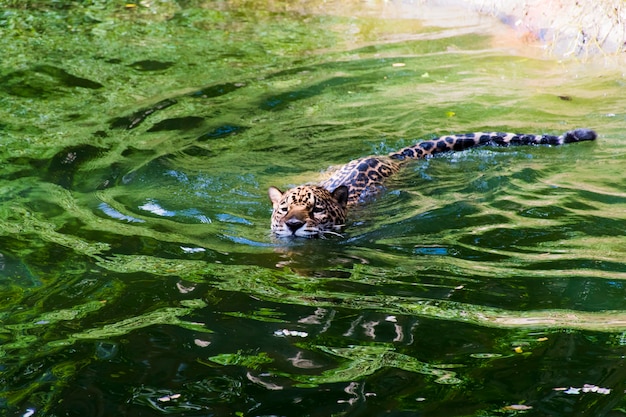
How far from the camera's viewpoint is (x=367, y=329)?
495 centimetres

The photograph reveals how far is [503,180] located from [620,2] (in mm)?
4677

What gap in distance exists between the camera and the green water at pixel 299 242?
4.29 meters

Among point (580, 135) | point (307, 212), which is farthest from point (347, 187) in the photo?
point (580, 135)

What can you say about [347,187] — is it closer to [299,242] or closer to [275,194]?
[275,194]

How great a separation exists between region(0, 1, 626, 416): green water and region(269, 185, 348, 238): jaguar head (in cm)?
16

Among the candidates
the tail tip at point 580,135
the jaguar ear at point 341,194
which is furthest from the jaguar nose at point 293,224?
the tail tip at point 580,135

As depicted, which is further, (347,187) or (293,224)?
(347,187)

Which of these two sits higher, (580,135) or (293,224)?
(580,135)

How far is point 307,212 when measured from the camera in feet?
23.9

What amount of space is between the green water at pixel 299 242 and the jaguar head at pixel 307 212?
16 centimetres

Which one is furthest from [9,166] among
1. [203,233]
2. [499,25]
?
[499,25]

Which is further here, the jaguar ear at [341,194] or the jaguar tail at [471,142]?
the jaguar tail at [471,142]

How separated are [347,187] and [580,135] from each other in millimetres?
3155

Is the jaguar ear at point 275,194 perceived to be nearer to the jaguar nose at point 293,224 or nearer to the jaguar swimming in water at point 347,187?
the jaguar swimming in water at point 347,187
